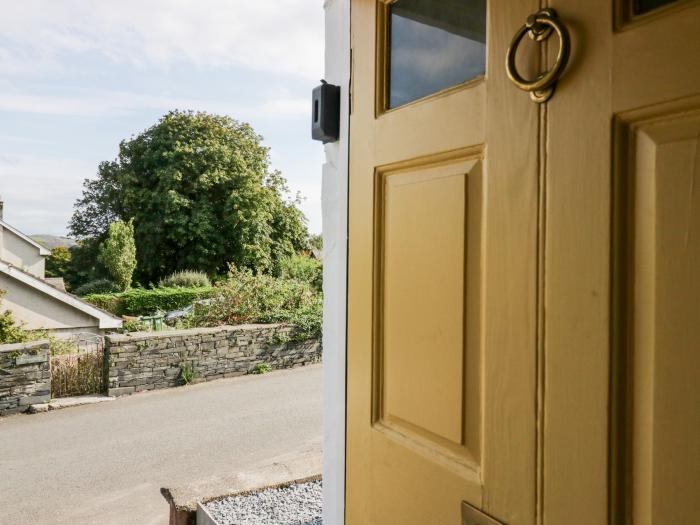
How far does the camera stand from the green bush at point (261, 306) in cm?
1002

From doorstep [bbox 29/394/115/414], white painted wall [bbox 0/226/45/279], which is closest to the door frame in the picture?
doorstep [bbox 29/394/115/414]

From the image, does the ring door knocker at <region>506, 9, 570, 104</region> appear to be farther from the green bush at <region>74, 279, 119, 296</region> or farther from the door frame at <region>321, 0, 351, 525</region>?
the green bush at <region>74, 279, 119, 296</region>

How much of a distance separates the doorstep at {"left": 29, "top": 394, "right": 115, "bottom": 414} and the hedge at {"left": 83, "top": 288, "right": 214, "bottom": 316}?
10183 mm

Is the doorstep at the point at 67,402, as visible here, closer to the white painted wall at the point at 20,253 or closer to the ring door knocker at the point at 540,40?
the ring door knocker at the point at 540,40

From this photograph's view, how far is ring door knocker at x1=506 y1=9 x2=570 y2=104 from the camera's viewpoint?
82cm

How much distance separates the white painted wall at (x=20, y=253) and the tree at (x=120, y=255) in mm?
4149

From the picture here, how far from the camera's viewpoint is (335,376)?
4.93 feet

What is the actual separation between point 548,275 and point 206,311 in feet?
33.2

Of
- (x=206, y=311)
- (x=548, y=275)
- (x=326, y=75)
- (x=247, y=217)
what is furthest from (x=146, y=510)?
(x=247, y=217)

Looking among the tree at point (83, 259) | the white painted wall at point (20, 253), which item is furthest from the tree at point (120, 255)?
the tree at point (83, 259)

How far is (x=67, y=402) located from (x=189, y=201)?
18395mm

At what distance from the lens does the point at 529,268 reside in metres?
0.88

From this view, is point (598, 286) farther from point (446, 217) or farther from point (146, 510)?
point (146, 510)

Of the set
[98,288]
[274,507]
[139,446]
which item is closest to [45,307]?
[98,288]
